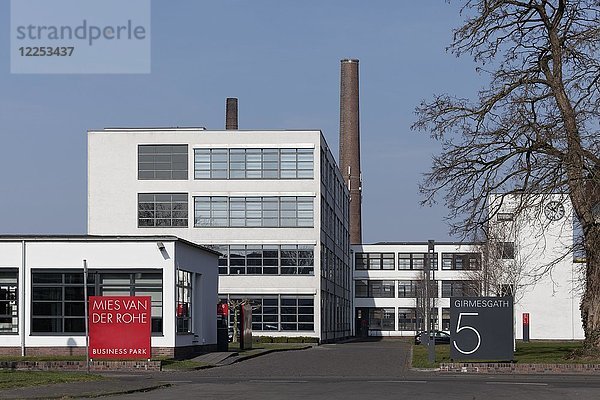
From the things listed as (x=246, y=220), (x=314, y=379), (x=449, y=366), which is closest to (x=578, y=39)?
(x=449, y=366)

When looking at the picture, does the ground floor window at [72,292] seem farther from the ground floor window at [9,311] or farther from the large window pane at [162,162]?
the large window pane at [162,162]

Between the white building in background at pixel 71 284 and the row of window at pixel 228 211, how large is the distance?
3751 centimetres

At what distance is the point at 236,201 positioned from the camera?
78.0m

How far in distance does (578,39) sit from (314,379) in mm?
14633

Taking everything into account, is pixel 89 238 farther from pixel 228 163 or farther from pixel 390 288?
pixel 390 288

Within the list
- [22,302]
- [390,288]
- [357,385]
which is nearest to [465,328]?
[357,385]

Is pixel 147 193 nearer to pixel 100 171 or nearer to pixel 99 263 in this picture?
pixel 100 171

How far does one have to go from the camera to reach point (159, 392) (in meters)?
23.5

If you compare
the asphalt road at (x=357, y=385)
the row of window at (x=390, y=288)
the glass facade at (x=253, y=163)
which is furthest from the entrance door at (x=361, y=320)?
the asphalt road at (x=357, y=385)

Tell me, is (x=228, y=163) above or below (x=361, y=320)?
above

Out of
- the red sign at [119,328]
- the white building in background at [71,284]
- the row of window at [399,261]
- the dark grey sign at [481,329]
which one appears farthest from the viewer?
the row of window at [399,261]

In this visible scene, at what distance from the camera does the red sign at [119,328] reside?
112ft

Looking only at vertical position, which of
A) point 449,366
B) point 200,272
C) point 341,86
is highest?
point 341,86

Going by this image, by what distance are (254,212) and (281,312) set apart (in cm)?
734
